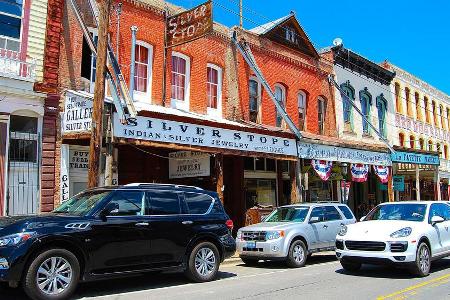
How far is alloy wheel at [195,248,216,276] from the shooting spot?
9531mm

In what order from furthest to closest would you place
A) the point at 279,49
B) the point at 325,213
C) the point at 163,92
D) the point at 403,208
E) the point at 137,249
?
the point at 279,49 → the point at 163,92 → the point at 325,213 → the point at 403,208 → the point at 137,249

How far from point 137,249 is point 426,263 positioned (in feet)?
20.0

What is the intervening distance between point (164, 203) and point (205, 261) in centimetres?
150

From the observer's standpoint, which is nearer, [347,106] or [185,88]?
[185,88]

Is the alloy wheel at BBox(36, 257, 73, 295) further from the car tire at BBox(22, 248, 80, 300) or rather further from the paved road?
the paved road

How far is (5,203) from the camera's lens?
498 inches

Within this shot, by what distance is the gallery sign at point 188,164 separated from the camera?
51.9ft

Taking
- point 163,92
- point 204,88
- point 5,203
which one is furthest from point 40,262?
point 204,88

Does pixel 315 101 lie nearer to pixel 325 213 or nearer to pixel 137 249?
pixel 325 213

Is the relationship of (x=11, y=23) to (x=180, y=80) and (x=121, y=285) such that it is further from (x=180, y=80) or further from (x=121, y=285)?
(x=121, y=285)

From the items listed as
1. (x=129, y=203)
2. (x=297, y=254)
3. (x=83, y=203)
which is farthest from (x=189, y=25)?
(x=83, y=203)

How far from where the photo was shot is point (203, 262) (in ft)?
31.6

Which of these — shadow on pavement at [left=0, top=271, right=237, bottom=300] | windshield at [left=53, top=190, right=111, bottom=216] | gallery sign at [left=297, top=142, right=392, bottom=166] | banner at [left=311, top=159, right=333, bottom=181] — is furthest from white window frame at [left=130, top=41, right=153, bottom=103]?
windshield at [left=53, top=190, right=111, bottom=216]

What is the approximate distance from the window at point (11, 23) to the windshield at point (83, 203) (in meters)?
6.52
